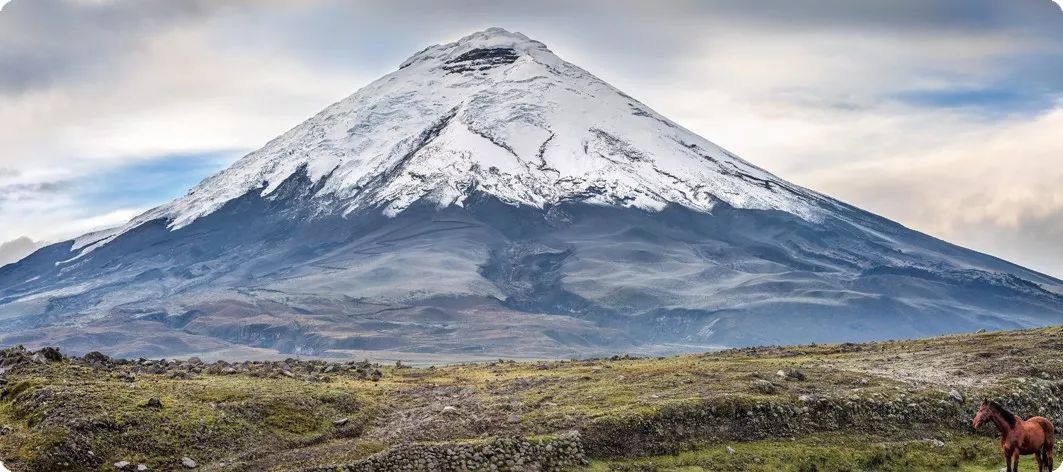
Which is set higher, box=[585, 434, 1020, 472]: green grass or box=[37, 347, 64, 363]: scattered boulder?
box=[37, 347, 64, 363]: scattered boulder

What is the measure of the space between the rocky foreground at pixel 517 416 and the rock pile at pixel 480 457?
0.16ft

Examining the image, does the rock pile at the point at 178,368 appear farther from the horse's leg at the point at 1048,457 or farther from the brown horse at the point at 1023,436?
the horse's leg at the point at 1048,457

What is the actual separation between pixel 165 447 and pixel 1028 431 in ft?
79.5

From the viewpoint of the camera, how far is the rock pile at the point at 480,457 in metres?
33.7

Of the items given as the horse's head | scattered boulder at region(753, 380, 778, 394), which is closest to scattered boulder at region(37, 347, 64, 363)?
scattered boulder at region(753, 380, 778, 394)

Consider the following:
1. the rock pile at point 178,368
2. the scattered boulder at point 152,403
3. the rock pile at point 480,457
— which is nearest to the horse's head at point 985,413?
the rock pile at point 480,457

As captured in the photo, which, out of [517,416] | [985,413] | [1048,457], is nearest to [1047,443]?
[1048,457]

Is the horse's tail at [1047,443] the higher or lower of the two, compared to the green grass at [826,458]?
higher

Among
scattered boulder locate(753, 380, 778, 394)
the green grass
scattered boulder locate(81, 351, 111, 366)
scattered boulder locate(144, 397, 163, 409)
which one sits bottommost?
the green grass

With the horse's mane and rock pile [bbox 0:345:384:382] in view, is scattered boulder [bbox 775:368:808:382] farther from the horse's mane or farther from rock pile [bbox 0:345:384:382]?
rock pile [bbox 0:345:384:382]

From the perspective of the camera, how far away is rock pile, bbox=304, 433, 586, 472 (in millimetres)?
33656

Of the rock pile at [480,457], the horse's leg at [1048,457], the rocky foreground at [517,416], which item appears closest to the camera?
the horse's leg at [1048,457]

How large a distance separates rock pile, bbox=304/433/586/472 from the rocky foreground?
5cm

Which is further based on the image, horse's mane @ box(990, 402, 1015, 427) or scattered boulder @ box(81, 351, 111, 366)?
scattered boulder @ box(81, 351, 111, 366)
